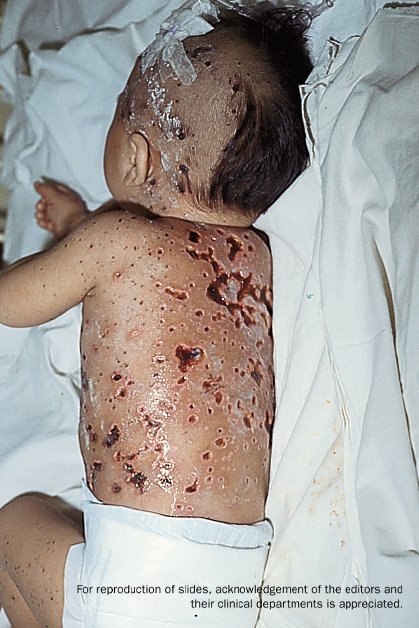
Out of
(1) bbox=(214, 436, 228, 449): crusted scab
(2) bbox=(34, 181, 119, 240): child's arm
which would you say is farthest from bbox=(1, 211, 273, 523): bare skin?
(2) bbox=(34, 181, 119, 240): child's arm

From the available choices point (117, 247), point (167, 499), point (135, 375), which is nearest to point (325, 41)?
point (117, 247)

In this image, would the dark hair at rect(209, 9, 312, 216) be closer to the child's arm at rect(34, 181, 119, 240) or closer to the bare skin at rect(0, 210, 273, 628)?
the bare skin at rect(0, 210, 273, 628)

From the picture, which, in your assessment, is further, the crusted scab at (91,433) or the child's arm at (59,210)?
the child's arm at (59,210)

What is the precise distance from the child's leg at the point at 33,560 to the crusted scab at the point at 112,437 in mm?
138

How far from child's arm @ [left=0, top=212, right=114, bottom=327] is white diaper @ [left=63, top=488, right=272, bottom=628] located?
0.25 metres

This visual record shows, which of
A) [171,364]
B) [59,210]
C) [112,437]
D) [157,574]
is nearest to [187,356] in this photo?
[171,364]

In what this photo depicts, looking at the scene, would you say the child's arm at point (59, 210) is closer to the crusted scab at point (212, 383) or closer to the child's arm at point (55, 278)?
the child's arm at point (55, 278)

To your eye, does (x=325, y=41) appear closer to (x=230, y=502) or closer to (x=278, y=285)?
(x=278, y=285)

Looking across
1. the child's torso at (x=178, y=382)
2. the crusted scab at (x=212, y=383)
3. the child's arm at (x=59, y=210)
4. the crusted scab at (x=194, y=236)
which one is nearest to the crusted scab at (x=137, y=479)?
the child's torso at (x=178, y=382)

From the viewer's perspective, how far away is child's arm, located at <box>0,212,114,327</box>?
0.96m

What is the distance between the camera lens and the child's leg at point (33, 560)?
955mm

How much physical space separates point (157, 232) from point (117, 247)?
0.05 m

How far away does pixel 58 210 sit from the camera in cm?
122

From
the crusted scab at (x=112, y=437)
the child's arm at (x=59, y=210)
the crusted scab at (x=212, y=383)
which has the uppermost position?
the child's arm at (x=59, y=210)
